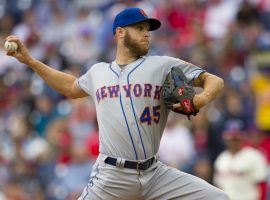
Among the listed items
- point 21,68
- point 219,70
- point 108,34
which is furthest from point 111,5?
point 219,70

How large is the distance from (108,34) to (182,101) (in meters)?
9.19

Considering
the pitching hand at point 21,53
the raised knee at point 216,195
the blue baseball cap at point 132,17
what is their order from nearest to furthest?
the raised knee at point 216,195 → the blue baseball cap at point 132,17 → the pitching hand at point 21,53

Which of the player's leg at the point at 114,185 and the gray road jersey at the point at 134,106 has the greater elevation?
the gray road jersey at the point at 134,106

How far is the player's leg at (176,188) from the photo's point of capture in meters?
6.69

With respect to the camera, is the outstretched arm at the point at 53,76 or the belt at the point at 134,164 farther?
the outstretched arm at the point at 53,76

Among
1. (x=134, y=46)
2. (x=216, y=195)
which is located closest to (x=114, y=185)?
(x=216, y=195)

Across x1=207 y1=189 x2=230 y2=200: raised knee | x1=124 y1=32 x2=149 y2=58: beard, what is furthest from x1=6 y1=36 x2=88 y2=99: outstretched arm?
x1=207 y1=189 x2=230 y2=200: raised knee

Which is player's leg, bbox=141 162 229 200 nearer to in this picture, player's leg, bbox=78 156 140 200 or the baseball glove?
player's leg, bbox=78 156 140 200

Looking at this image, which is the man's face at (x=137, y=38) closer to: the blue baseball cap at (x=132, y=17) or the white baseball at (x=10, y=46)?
the blue baseball cap at (x=132, y=17)

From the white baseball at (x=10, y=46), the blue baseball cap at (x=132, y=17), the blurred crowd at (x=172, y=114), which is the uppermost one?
the blue baseball cap at (x=132, y=17)

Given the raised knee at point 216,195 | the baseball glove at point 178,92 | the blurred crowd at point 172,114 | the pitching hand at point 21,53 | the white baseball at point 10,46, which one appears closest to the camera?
Answer: the baseball glove at point 178,92

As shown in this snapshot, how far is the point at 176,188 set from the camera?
675 centimetres

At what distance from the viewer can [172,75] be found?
6.75 m

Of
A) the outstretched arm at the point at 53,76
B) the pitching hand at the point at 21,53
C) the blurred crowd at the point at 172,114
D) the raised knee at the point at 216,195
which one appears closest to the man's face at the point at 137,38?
the outstretched arm at the point at 53,76
